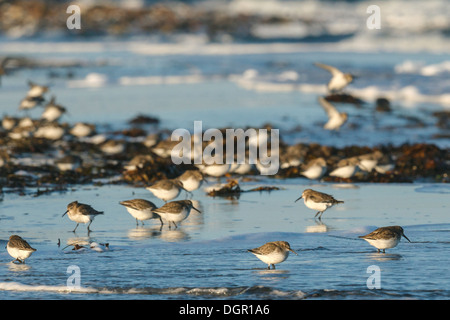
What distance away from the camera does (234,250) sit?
32.2 ft

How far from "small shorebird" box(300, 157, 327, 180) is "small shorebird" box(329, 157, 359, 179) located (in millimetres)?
206

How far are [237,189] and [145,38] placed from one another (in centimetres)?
4106

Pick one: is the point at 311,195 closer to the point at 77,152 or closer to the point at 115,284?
the point at 115,284

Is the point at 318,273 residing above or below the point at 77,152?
below

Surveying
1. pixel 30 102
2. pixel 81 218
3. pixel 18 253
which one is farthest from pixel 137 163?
pixel 30 102

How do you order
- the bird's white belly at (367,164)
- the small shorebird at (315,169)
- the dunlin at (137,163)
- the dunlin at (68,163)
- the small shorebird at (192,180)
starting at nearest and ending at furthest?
the small shorebird at (192,180) → the small shorebird at (315,169) → the bird's white belly at (367,164) → the dunlin at (137,163) → the dunlin at (68,163)

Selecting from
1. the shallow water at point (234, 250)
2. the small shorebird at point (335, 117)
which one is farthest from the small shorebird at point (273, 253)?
the small shorebird at point (335, 117)

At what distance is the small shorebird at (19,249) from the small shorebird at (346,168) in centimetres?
668

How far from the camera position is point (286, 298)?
26.0 ft

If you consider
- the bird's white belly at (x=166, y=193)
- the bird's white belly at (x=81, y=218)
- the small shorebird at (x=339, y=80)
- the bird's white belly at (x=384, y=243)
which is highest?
the small shorebird at (x=339, y=80)

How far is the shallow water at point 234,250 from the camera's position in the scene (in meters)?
8.18

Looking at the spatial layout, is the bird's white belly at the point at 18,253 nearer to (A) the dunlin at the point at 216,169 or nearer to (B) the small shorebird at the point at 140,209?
(B) the small shorebird at the point at 140,209

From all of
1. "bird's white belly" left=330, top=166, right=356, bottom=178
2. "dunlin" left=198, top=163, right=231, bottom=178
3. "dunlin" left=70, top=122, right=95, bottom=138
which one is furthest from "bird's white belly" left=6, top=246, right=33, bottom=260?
"dunlin" left=70, top=122, right=95, bottom=138
